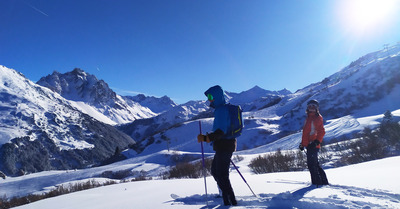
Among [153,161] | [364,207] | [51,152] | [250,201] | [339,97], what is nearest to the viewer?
[364,207]

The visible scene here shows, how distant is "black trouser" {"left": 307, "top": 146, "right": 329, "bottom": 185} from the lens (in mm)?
5659

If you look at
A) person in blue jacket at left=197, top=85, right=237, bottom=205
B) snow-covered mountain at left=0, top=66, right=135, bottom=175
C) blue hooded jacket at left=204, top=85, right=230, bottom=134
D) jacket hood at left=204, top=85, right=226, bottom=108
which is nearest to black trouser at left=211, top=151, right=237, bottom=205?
person in blue jacket at left=197, top=85, right=237, bottom=205

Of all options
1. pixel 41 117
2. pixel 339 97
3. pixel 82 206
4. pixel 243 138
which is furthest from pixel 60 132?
pixel 82 206

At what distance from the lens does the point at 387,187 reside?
4.68m

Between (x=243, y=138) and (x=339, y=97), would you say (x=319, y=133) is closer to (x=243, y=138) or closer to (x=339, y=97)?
(x=243, y=138)

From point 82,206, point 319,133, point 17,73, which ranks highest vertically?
point 17,73

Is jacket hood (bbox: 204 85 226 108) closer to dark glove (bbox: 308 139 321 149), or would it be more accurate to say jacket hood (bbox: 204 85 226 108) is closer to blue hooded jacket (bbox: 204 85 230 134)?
blue hooded jacket (bbox: 204 85 230 134)

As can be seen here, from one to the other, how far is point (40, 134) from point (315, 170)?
413ft

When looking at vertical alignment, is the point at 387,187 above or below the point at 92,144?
below

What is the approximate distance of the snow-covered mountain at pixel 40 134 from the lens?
96.2 meters

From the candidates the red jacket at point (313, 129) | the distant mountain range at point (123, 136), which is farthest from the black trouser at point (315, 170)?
the distant mountain range at point (123, 136)

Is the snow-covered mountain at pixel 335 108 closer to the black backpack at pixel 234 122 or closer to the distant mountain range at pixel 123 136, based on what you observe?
the distant mountain range at pixel 123 136

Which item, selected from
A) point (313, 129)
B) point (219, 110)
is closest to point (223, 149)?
point (219, 110)

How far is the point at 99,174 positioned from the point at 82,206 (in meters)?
24.0
